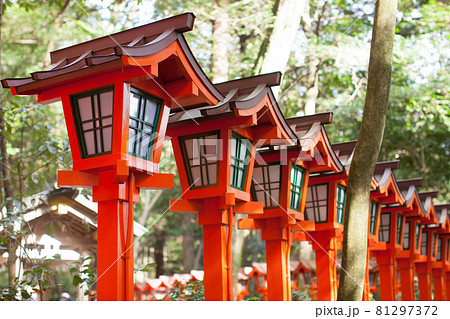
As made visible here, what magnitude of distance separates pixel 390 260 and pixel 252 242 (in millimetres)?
15621

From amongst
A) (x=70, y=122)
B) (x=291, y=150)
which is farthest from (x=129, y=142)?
(x=291, y=150)

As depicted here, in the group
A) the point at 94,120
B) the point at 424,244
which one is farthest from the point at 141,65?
the point at 424,244

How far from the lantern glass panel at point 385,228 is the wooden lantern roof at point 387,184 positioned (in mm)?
701

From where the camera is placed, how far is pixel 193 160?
551 cm

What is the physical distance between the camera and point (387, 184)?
28.6 feet

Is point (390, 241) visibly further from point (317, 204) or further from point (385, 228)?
point (317, 204)

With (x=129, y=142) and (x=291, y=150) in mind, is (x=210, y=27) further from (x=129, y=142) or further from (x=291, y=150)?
(x=129, y=142)

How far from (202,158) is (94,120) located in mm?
1397

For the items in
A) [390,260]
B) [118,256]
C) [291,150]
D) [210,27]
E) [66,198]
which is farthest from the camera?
[210,27]

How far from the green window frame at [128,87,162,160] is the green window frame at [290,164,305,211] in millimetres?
2568

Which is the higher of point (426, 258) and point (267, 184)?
point (267, 184)

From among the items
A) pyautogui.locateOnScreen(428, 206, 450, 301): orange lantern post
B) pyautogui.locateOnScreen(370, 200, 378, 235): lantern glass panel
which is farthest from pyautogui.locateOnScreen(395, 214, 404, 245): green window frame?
pyautogui.locateOnScreen(428, 206, 450, 301): orange lantern post

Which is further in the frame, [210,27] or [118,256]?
[210,27]

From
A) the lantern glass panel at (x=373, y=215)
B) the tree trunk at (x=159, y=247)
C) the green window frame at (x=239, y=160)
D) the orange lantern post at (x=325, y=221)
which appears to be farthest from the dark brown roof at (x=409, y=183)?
the tree trunk at (x=159, y=247)
